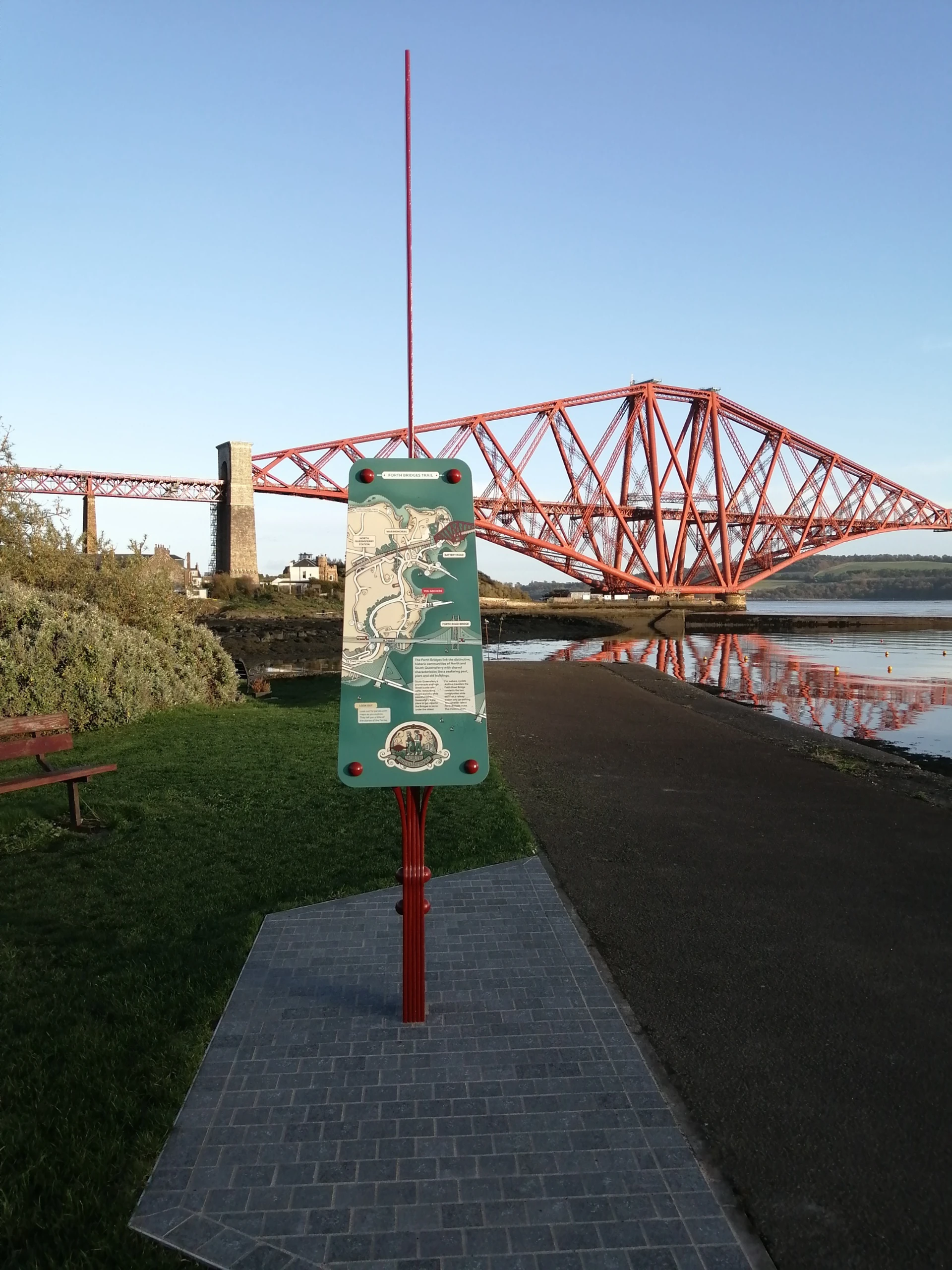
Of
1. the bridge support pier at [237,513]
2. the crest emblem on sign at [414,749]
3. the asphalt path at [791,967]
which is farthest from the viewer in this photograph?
the bridge support pier at [237,513]

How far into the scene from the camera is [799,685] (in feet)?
78.2

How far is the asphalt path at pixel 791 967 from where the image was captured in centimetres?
294

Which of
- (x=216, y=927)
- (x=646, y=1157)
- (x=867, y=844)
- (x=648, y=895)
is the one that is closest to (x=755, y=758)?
(x=867, y=844)

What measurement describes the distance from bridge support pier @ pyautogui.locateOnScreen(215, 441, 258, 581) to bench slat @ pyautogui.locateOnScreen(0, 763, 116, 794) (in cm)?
5859

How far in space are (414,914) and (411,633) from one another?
4.48ft

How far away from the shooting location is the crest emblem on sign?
405 centimetres

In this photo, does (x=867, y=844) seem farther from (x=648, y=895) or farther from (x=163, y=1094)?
(x=163, y=1094)

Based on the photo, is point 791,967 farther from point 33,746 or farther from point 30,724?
point 30,724

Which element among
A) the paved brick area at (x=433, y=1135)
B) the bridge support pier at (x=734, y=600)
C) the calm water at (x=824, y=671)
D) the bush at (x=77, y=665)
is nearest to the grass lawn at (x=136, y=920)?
the paved brick area at (x=433, y=1135)

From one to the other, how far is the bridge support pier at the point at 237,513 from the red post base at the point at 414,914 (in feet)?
205

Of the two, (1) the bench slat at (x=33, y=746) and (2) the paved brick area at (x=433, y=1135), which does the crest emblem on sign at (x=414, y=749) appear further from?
(1) the bench slat at (x=33, y=746)

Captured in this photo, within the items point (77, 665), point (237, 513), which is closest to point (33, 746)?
point (77, 665)

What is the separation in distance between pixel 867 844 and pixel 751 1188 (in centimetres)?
487

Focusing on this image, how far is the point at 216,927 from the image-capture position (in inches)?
205
